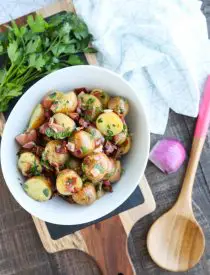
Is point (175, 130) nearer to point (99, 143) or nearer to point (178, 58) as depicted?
point (178, 58)

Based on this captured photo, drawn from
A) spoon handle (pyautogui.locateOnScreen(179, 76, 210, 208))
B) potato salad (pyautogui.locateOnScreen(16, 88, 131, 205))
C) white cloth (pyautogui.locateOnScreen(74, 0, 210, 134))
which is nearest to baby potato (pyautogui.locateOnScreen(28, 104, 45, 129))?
potato salad (pyautogui.locateOnScreen(16, 88, 131, 205))

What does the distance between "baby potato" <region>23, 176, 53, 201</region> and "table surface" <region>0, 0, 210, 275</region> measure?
237 millimetres

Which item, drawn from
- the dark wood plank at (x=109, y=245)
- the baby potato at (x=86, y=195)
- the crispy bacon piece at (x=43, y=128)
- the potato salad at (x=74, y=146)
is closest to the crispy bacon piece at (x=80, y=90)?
the potato salad at (x=74, y=146)

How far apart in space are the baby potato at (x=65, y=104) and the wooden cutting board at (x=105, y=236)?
0.56 feet

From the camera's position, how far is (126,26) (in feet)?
3.66

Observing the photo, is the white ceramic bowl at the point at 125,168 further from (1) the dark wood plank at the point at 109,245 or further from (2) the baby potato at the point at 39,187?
(1) the dark wood plank at the point at 109,245

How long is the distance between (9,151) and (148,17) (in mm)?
487

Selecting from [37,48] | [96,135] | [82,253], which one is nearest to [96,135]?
[96,135]

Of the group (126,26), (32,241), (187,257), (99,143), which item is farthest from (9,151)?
(187,257)

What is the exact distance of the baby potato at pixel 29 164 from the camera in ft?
2.98

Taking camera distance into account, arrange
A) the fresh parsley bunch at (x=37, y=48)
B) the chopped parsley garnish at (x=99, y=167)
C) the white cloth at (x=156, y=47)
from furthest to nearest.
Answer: the white cloth at (x=156, y=47)
the fresh parsley bunch at (x=37, y=48)
the chopped parsley garnish at (x=99, y=167)

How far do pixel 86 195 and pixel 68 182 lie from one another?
50 mm

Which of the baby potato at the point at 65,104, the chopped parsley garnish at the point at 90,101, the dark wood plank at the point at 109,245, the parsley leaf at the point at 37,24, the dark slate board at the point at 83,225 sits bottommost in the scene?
the dark wood plank at the point at 109,245

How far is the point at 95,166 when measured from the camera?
0.86 m
